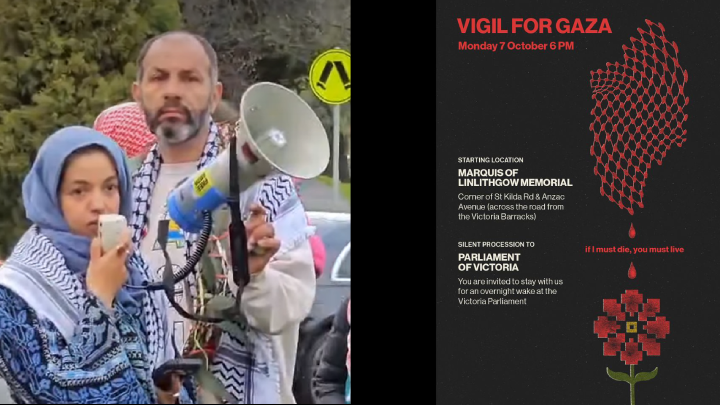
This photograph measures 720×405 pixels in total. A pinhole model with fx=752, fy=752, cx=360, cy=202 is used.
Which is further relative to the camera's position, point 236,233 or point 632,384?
point 632,384

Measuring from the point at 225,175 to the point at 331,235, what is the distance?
0.46 metres

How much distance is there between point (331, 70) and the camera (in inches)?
111

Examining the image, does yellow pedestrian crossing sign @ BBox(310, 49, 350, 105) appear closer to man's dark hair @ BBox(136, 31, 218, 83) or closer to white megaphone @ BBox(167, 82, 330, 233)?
white megaphone @ BBox(167, 82, 330, 233)

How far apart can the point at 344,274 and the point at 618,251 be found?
3.48ft

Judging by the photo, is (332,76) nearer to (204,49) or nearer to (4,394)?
(204,49)

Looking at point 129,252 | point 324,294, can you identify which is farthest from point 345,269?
point 129,252

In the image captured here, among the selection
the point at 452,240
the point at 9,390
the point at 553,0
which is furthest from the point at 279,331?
the point at 553,0

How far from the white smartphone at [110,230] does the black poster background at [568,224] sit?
1.21 m

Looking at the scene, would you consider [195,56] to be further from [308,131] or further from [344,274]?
[344,274]

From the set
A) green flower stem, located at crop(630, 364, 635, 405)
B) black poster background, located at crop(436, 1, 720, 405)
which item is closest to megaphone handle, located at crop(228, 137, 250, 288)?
black poster background, located at crop(436, 1, 720, 405)

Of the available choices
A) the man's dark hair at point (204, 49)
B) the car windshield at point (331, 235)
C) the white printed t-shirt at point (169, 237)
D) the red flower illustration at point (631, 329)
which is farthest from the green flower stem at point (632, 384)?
the man's dark hair at point (204, 49)

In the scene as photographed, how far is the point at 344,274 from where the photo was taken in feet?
9.46

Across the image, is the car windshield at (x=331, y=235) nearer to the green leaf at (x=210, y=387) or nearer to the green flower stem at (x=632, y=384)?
the green leaf at (x=210, y=387)

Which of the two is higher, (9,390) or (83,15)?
(83,15)
